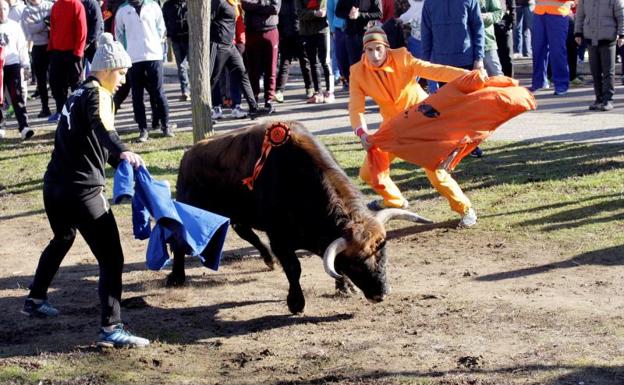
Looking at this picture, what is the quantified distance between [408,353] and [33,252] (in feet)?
15.9

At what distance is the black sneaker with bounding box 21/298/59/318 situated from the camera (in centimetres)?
818

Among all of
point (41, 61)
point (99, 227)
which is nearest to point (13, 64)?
point (41, 61)

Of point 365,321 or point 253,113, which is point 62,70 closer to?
point 253,113

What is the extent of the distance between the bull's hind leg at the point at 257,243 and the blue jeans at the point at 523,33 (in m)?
13.4

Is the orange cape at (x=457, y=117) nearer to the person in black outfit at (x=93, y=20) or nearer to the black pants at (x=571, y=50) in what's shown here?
the person in black outfit at (x=93, y=20)

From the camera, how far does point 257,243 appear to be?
32.3ft

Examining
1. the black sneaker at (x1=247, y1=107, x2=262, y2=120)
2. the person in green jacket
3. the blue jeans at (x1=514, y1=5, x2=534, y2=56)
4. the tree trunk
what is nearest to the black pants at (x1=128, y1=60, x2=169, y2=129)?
the black sneaker at (x1=247, y1=107, x2=262, y2=120)

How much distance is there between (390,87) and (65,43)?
770 centimetres

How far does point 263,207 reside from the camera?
8508 mm

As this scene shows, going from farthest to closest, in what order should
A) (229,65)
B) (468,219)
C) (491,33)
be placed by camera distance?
(229,65)
(491,33)
(468,219)

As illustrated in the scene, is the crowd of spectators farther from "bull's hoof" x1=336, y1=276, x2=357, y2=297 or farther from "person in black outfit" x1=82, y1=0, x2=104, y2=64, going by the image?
"bull's hoof" x1=336, y1=276, x2=357, y2=297

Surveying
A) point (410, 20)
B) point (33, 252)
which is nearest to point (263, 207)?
point (33, 252)

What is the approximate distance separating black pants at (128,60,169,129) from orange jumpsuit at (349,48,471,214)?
5648 mm

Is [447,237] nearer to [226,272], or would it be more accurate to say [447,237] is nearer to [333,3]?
[226,272]
